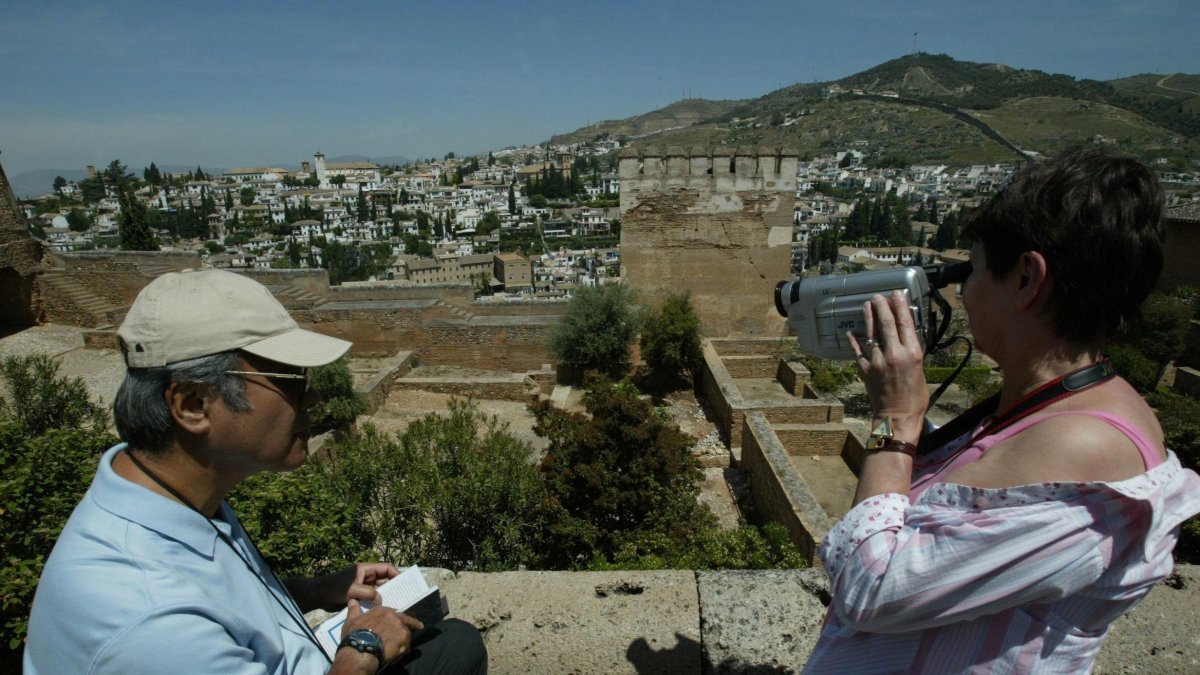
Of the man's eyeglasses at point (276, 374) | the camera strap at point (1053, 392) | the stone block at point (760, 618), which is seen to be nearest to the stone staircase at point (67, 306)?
the man's eyeglasses at point (276, 374)

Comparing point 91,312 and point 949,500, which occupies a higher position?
point 949,500

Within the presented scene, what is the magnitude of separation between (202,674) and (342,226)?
114099mm

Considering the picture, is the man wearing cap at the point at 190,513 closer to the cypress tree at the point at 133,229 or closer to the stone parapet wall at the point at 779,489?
the stone parapet wall at the point at 779,489

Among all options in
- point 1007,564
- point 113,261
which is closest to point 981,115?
point 113,261

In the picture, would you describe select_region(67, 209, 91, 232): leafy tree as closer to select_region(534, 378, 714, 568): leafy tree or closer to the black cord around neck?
select_region(534, 378, 714, 568): leafy tree

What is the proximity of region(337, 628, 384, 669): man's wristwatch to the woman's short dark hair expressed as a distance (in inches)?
70.7

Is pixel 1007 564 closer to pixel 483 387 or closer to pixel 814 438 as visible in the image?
pixel 814 438

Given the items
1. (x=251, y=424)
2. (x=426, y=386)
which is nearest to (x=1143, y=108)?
(x=426, y=386)

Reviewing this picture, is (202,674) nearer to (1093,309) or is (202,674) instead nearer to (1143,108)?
(1093,309)

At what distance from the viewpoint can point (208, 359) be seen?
1.37 meters

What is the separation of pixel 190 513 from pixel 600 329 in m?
9.98

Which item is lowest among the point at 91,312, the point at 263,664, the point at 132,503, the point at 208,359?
the point at 91,312

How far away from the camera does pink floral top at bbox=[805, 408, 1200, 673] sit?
3.27 feet

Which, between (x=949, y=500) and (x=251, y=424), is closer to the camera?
(x=949, y=500)
